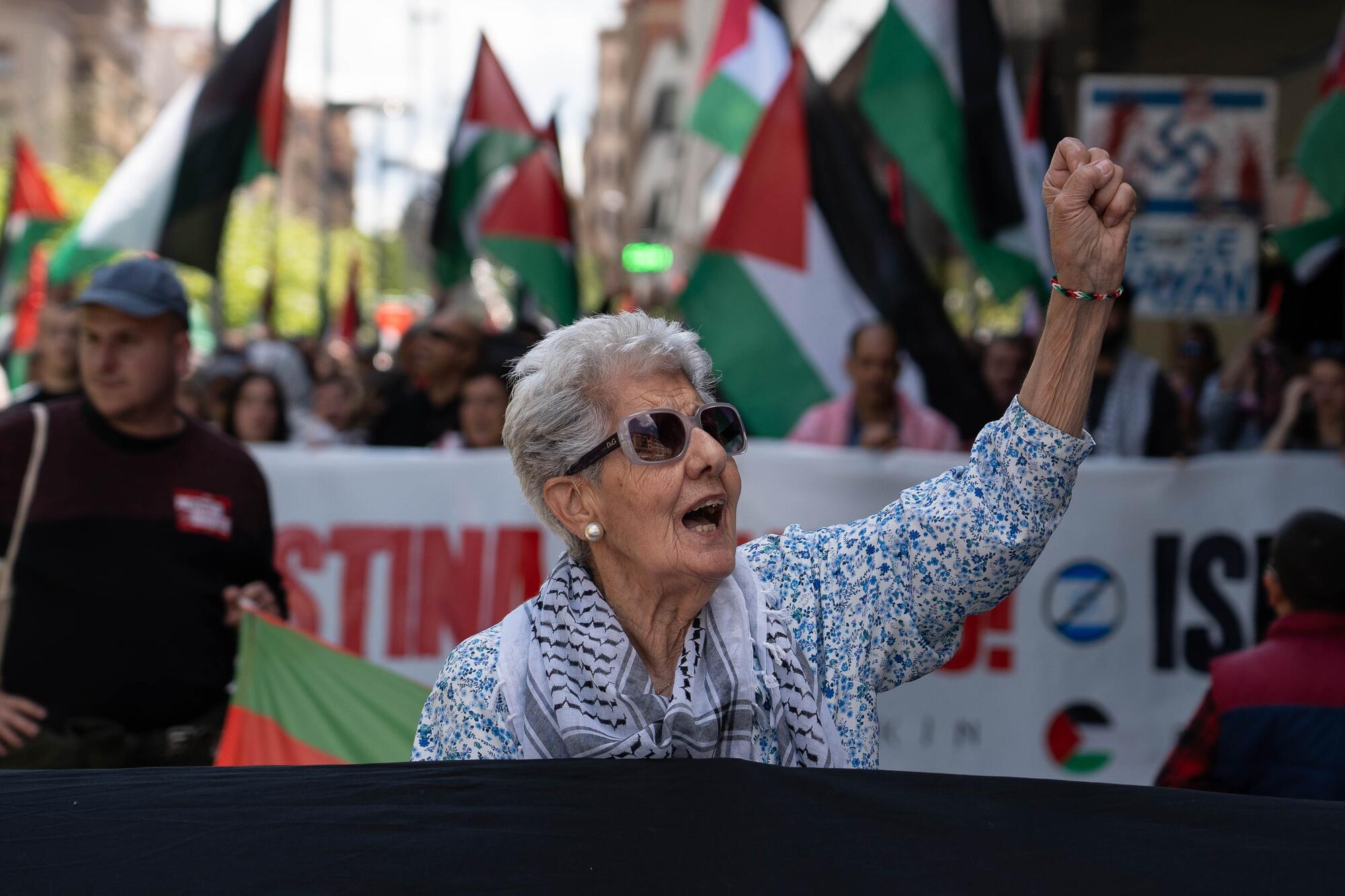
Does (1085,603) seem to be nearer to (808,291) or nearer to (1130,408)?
(1130,408)

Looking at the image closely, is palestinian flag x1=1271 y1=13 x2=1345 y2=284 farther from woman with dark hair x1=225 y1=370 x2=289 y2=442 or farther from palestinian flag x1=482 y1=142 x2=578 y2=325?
woman with dark hair x1=225 y1=370 x2=289 y2=442

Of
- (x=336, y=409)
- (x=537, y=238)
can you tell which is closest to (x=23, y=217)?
(x=336, y=409)

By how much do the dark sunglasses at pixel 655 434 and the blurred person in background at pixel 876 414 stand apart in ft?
12.6

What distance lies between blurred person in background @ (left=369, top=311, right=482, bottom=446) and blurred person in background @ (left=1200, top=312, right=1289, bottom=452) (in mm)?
4081

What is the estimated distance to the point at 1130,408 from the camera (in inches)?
262

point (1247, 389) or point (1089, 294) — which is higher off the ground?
point (1089, 294)

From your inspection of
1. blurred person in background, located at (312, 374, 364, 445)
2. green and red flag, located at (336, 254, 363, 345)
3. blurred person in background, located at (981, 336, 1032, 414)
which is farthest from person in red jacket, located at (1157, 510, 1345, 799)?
green and red flag, located at (336, 254, 363, 345)

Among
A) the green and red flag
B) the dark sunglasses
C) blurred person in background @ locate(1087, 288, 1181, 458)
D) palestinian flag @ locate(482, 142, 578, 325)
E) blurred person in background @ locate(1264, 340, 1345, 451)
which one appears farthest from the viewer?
the green and red flag

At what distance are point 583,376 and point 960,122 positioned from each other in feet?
17.1

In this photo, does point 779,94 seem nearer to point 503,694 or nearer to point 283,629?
point 283,629

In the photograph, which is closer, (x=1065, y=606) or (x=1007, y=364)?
(x=1065, y=606)

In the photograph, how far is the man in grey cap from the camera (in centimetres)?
378

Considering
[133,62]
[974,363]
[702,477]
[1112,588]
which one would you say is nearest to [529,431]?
[702,477]

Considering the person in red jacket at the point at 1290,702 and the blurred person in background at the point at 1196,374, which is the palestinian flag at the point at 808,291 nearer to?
the person in red jacket at the point at 1290,702
